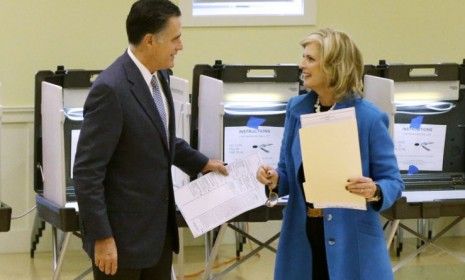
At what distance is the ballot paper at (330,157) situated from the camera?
262 centimetres

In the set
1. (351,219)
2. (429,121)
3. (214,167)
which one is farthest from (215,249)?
(351,219)

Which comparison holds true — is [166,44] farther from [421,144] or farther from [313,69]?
[421,144]

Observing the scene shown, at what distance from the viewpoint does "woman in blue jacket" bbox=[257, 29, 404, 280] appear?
8.75ft

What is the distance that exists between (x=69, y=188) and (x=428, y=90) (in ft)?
6.08

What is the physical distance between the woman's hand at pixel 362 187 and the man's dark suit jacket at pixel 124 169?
0.61m

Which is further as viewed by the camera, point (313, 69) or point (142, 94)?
point (142, 94)

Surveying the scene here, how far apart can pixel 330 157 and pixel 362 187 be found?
14cm

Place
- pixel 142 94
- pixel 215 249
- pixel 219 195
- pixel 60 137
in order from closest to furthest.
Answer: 1. pixel 142 94
2. pixel 219 195
3. pixel 60 137
4. pixel 215 249

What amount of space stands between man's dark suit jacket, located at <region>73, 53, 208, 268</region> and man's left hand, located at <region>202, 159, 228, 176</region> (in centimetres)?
47

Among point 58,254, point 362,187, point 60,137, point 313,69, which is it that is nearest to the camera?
point 362,187

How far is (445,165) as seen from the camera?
4.70m

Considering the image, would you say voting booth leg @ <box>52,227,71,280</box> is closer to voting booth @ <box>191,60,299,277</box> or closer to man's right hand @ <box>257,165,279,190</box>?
voting booth @ <box>191,60,299,277</box>

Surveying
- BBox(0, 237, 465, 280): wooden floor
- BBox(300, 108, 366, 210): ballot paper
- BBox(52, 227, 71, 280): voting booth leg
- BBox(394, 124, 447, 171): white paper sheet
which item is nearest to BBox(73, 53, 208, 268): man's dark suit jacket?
BBox(300, 108, 366, 210): ballot paper

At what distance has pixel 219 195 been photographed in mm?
3564
